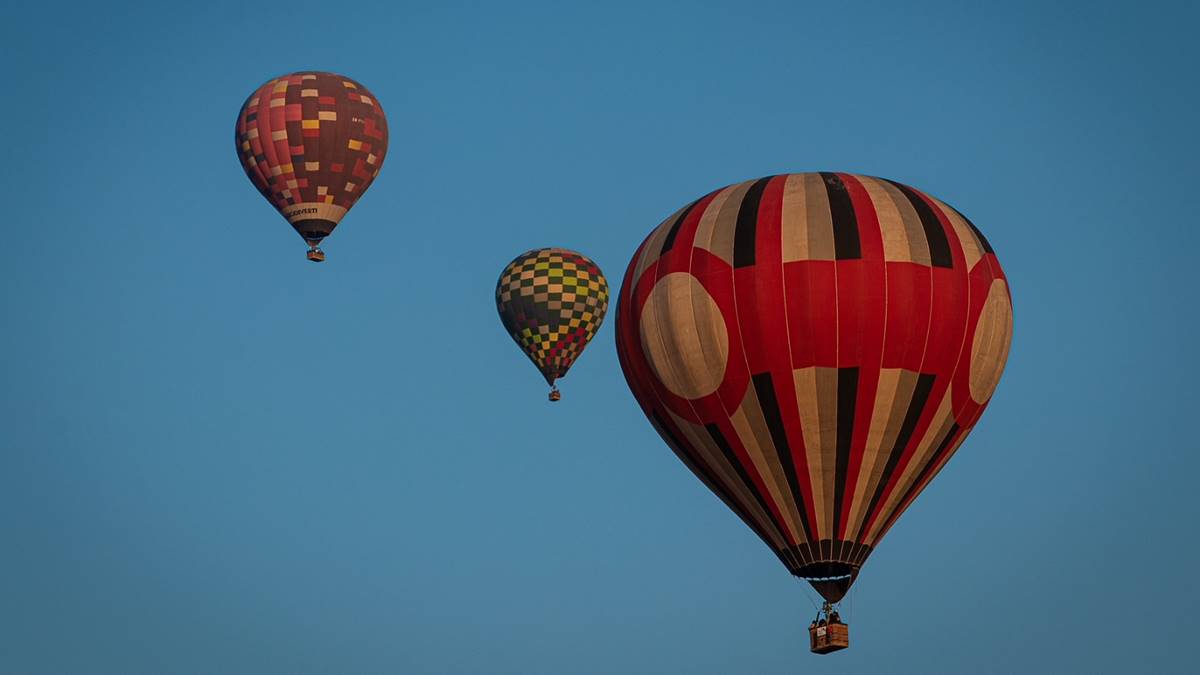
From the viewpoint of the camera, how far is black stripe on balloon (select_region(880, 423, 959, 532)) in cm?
3488

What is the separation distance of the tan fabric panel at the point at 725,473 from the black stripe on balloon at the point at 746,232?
2.69 meters

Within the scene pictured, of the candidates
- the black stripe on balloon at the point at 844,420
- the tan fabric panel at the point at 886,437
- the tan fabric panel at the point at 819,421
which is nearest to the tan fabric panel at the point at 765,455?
the tan fabric panel at the point at 819,421

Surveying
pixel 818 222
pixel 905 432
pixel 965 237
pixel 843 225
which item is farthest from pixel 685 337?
pixel 965 237

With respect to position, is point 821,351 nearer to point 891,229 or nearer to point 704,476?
point 891,229

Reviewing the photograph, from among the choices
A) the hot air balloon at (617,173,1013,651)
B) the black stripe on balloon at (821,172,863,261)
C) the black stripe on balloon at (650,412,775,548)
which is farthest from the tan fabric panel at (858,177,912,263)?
the black stripe on balloon at (650,412,775,548)

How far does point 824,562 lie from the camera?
3425cm

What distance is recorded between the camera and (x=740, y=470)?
34750 millimetres

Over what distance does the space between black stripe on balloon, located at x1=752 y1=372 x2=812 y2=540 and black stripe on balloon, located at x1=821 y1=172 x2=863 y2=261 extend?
2.20 m

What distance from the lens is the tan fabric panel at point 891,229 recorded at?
3422cm

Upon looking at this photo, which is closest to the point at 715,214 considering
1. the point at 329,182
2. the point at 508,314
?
the point at 329,182

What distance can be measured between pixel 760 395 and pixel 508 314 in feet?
61.4

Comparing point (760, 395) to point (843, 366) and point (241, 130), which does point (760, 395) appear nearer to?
point (843, 366)

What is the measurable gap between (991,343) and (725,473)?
4.60 metres

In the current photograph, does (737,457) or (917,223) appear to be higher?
(917,223)
